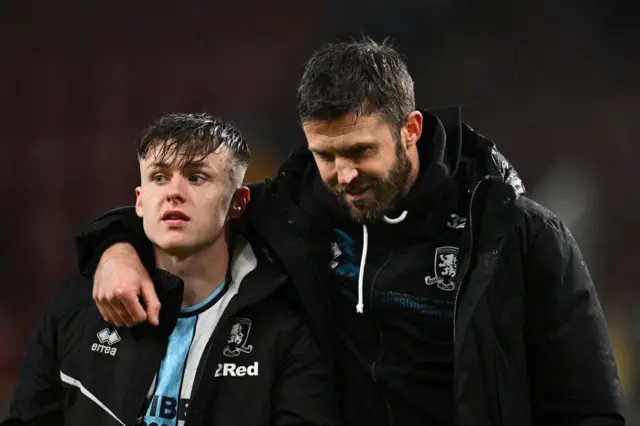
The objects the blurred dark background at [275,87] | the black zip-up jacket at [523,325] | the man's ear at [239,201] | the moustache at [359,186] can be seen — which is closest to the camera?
the black zip-up jacket at [523,325]

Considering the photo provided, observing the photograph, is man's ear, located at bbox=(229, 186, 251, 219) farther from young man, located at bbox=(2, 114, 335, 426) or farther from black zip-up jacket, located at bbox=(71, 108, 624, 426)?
black zip-up jacket, located at bbox=(71, 108, 624, 426)

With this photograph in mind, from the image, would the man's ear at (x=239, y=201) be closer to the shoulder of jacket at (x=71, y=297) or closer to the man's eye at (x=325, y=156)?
the man's eye at (x=325, y=156)

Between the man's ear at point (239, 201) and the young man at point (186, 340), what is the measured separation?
0.08 feet

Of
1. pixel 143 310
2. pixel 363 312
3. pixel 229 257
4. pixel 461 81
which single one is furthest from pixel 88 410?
pixel 461 81

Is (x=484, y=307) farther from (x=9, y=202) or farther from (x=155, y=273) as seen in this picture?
(x=9, y=202)

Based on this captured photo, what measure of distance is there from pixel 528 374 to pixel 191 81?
3685mm

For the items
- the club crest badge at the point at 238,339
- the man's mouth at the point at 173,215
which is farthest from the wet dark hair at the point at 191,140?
the club crest badge at the point at 238,339

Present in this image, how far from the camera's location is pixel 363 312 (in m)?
1.80

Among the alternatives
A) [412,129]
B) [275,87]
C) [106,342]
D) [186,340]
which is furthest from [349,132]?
[275,87]

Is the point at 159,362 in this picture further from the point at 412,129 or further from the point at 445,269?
the point at 412,129

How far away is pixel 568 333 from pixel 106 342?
0.98 m

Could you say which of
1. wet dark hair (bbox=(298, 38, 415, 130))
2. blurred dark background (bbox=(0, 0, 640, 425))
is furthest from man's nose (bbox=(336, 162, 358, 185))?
blurred dark background (bbox=(0, 0, 640, 425))

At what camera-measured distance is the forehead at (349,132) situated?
67.2 inches

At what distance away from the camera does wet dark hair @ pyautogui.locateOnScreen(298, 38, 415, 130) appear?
67.9 inches
